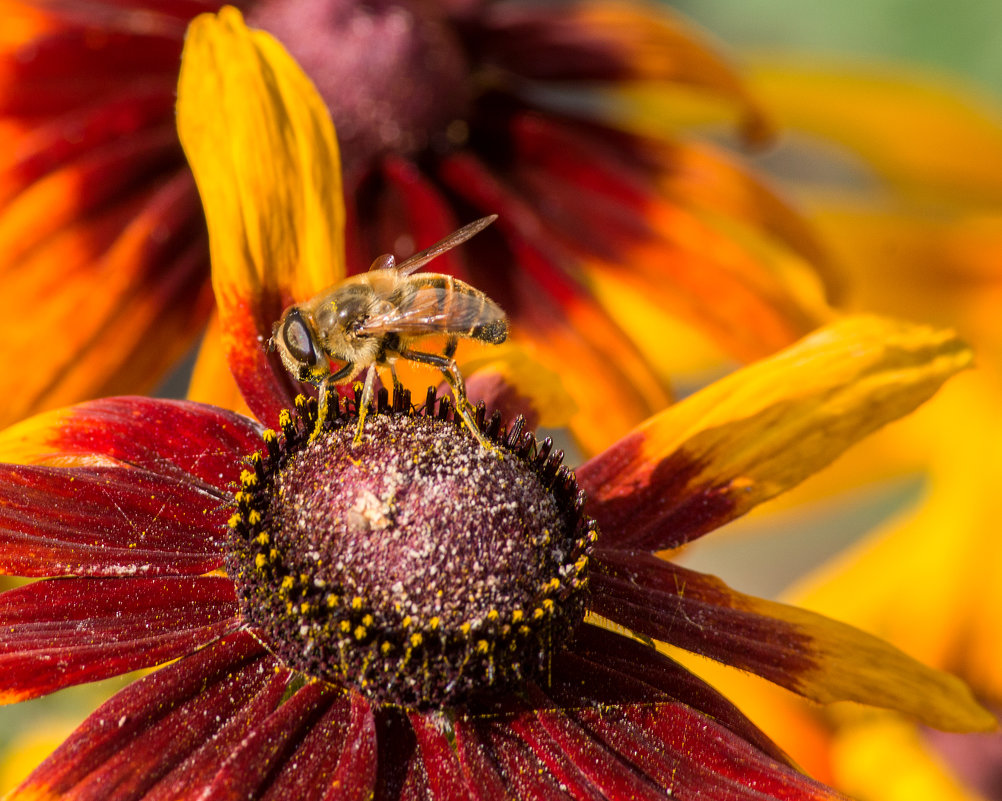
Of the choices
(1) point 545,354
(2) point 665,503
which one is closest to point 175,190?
(1) point 545,354

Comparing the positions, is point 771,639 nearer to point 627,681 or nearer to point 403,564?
point 627,681

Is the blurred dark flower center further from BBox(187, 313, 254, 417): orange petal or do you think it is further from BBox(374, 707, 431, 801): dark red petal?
BBox(374, 707, 431, 801): dark red petal

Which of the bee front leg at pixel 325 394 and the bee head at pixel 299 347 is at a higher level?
the bee head at pixel 299 347

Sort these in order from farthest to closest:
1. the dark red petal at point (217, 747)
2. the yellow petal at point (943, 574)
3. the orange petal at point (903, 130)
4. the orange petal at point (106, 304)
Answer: the orange petal at point (903, 130) < the yellow petal at point (943, 574) < the orange petal at point (106, 304) < the dark red petal at point (217, 747)

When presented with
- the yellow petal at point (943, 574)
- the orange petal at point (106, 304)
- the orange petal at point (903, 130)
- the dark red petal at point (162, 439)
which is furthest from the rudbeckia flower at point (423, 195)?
the orange petal at point (903, 130)

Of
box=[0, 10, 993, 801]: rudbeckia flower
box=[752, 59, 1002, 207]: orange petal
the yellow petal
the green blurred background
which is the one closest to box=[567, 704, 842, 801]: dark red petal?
box=[0, 10, 993, 801]: rudbeckia flower

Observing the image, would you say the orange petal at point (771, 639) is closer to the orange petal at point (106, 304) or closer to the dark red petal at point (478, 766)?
the dark red petal at point (478, 766)

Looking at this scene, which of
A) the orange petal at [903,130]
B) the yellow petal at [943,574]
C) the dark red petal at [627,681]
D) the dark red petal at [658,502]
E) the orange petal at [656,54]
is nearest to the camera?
the dark red petal at [627,681]
